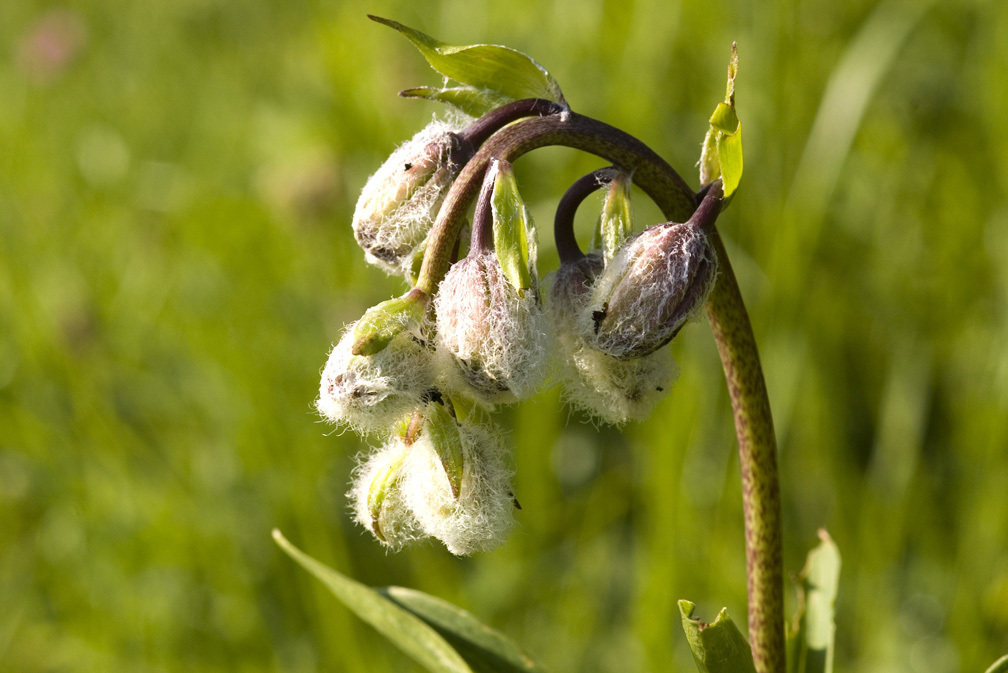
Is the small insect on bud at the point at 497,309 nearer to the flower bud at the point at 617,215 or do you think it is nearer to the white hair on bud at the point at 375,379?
the white hair on bud at the point at 375,379

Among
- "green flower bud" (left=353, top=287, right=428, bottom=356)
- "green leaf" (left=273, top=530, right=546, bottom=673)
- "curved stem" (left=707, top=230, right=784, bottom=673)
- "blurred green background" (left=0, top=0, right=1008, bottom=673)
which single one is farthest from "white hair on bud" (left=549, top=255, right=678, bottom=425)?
"blurred green background" (left=0, top=0, right=1008, bottom=673)

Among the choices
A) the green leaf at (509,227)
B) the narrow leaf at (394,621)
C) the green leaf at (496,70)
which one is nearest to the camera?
the green leaf at (509,227)

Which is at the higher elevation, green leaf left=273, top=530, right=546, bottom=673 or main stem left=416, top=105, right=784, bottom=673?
main stem left=416, top=105, right=784, bottom=673

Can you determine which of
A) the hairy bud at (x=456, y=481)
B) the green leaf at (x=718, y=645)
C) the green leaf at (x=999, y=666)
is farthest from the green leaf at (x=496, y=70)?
the green leaf at (x=999, y=666)

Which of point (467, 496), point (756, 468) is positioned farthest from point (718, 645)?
point (467, 496)

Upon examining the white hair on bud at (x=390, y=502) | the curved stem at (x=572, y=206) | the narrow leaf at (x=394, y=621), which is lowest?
the narrow leaf at (x=394, y=621)

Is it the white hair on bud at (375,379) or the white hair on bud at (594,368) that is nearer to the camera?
the white hair on bud at (375,379)

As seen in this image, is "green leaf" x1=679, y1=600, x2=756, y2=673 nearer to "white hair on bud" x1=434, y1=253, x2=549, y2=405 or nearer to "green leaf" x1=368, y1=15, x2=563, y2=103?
"white hair on bud" x1=434, y1=253, x2=549, y2=405
